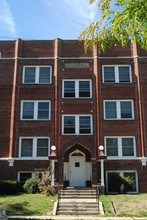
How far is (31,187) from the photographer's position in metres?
19.7

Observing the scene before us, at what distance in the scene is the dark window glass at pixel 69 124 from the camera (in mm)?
22547

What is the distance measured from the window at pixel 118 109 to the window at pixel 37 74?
5872 mm

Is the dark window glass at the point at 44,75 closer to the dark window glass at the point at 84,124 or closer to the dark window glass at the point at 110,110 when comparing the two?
the dark window glass at the point at 84,124

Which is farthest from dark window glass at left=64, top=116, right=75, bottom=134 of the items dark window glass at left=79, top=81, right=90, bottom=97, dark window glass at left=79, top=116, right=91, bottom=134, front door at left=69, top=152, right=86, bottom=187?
dark window glass at left=79, top=81, right=90, bottom=97

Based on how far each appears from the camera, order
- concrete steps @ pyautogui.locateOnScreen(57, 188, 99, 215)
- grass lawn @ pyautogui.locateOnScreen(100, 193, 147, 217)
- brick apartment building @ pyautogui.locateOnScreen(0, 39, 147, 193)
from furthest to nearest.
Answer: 1. brick apartment building @ pyautogui.locateOnScreen(0, 39, 147, 193)
2. concrete steps @ pyautogui.locateOnScreen(57, 188, 99, 215)
3. grass lawn @ pyautogui.locateOnScreen(100, 193, 147, 217)

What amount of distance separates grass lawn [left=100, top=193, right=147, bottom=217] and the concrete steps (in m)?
0.68

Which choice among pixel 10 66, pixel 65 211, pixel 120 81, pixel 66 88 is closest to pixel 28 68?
pixel 10 66

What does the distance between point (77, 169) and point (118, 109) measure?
6337mm

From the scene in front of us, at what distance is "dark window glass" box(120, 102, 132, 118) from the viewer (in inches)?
902

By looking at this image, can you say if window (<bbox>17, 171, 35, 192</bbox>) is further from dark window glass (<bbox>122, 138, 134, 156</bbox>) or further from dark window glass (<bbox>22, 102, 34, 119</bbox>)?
dark window glass (<bbox>122, 138, 134, 156</bbox>)

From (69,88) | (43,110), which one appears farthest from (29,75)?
(69,88)

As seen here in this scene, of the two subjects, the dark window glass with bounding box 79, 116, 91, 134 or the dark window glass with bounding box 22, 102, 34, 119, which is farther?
the dark window glass with bounding box 22, 102, 34, 119

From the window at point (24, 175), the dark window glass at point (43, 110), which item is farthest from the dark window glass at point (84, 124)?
the window at point (24, 175)

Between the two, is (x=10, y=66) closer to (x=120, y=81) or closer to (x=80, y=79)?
(x=80, y=79)
